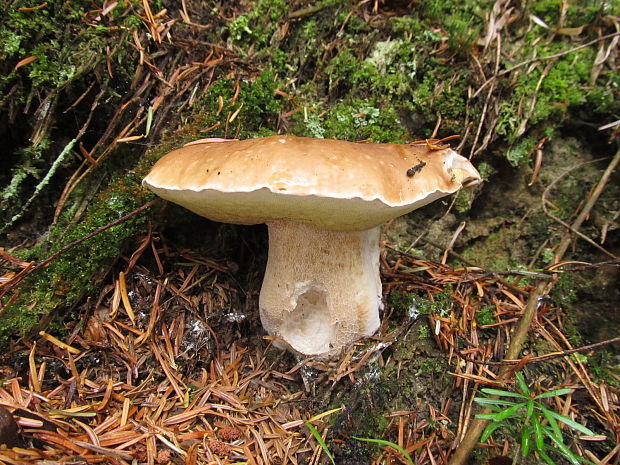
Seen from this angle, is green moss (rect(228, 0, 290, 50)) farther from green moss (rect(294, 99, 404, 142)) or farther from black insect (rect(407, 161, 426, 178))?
black insect (rect(407, 161, 426, 178))

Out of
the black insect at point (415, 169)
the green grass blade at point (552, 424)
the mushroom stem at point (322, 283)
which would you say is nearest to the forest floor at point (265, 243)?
the green grass blade at point (552, 424)

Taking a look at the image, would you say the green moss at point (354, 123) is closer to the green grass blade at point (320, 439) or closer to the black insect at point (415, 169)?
the black insect at point (415, 169)

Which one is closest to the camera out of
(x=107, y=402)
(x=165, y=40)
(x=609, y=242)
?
(x=107, y=402)

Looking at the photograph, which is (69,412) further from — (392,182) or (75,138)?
(392,182)

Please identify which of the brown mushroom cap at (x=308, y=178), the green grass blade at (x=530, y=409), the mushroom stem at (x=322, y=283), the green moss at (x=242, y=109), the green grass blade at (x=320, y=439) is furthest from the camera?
the green moss at (x=242, y=109)

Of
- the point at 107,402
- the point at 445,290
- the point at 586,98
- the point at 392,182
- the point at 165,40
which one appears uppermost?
the point at 165,40

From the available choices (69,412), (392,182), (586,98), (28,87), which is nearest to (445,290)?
(392,182)

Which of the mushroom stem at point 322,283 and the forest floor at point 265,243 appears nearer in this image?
the forest floor at point 265,243
